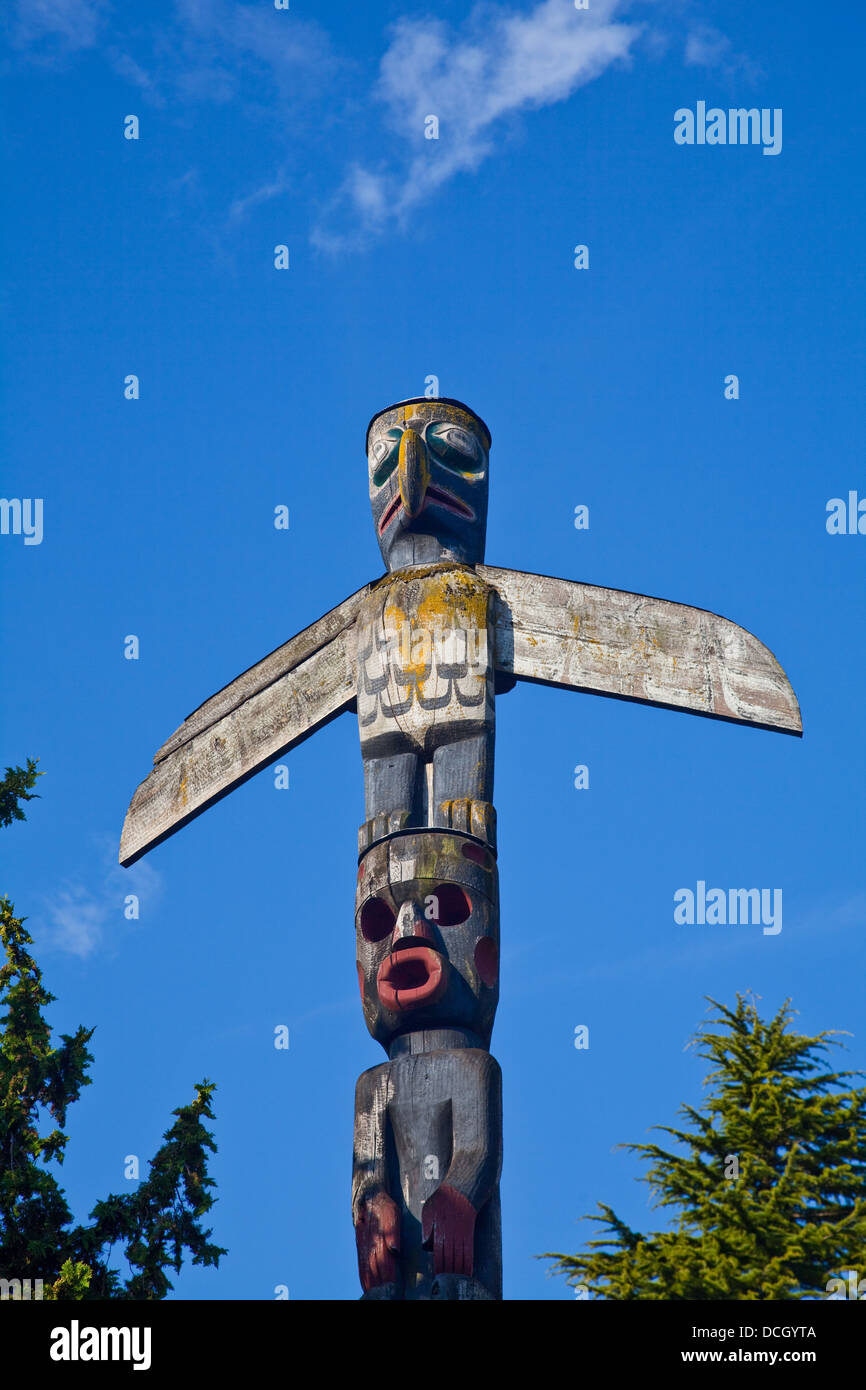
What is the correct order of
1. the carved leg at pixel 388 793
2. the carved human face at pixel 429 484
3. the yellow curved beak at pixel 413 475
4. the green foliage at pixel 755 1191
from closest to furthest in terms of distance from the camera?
the green foliage at pixel 755 1191 < the carved leg at pixel 388 793 < the yellow curved beak at pixel 413 475 < the carved human face at pixel 429 484

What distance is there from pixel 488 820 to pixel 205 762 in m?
2.31

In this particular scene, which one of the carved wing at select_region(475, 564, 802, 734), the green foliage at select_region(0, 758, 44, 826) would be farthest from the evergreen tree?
the carved wing at select_region(475, 564, 802, 734)

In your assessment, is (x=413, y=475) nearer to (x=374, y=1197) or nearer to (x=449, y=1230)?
(x=374, y=1197)

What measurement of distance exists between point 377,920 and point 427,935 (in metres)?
0.43

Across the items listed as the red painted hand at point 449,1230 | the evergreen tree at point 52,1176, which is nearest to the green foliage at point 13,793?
the evergreen tree at point 52,1176

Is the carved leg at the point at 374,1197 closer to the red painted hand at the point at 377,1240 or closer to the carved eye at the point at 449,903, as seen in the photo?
the red painted hand at the point at 377,1240

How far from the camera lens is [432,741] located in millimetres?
10398

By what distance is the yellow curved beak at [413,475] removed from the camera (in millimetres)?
11180

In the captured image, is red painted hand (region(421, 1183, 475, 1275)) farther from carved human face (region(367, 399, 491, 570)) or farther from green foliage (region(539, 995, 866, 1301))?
carved human face (region(367, 399, 491, 570))

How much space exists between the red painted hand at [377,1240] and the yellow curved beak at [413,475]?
420cm

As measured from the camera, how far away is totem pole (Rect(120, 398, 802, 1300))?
880cm

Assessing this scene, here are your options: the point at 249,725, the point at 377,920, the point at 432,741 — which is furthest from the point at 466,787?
the point at 249,725

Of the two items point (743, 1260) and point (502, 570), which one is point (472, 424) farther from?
point (743, 1260)
